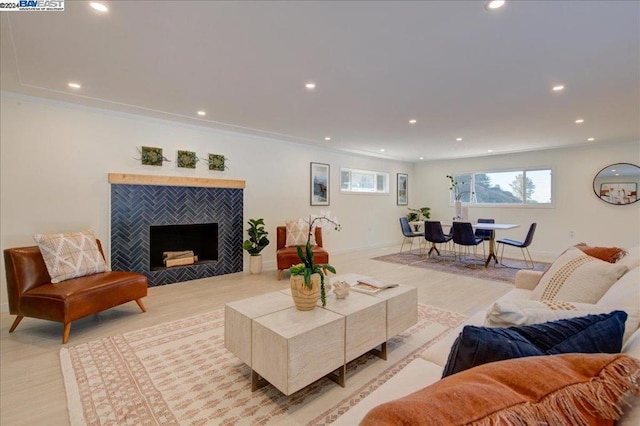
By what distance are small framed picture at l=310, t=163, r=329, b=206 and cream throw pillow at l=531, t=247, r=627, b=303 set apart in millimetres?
4743

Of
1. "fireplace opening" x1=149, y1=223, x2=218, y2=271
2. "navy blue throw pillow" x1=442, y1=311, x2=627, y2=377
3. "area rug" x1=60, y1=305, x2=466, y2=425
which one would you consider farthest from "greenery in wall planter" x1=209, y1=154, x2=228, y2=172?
"navy blue throw pillow" x1=442, y1=311, x2=627, y2=377

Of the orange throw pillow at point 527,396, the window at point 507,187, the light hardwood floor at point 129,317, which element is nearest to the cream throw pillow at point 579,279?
the orange throw pillow at point 527,396

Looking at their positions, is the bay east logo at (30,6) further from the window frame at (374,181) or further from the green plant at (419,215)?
the green plant at (419,215)

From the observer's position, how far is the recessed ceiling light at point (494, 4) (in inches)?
70.7

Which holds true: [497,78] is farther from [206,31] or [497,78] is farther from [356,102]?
[206,31]

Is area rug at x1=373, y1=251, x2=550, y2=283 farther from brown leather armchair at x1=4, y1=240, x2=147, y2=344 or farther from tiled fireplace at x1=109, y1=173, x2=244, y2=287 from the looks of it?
brown leather armchair at x1=4, y1=240, x2=147, y2=344

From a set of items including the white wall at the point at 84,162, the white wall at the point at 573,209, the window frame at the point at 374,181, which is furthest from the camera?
the window frame at the point at 374,181

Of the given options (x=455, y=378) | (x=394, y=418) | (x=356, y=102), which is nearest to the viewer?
(x=394, y=418)

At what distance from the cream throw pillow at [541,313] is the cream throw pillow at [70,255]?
3.60 m

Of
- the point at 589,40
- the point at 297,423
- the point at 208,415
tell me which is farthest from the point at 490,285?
the point at 208,415

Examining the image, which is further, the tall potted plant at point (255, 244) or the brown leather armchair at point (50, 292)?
the tall potted plant at point (255, 244)

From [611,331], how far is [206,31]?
2707 millimetres

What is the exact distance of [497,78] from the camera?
2912 millimetres

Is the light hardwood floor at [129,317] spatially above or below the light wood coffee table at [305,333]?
below
